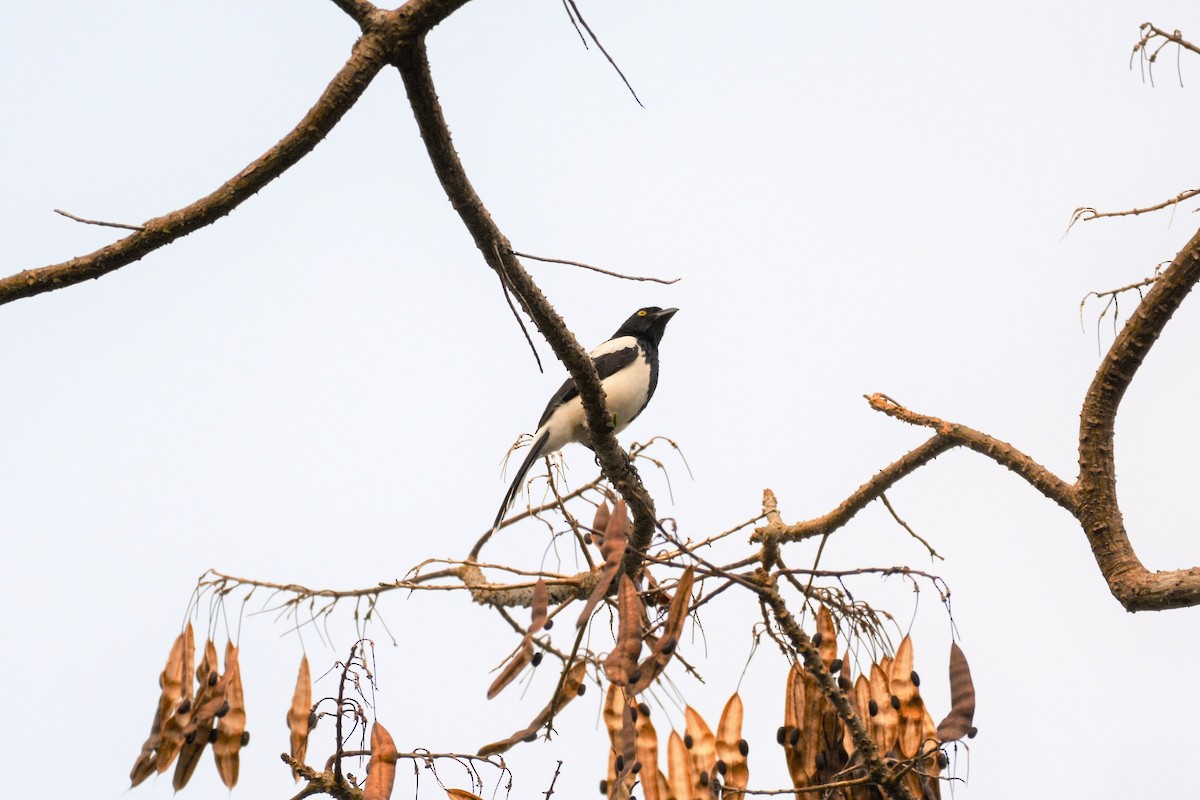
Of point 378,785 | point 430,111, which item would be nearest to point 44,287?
point 430,111

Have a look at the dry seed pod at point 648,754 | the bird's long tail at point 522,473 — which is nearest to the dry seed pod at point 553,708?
the dry seed pod at point 648,754

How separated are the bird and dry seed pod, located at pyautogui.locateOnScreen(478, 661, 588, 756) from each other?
10.6 ft

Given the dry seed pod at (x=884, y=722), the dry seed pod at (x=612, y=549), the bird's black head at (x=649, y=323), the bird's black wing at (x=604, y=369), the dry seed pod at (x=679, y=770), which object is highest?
the bird's black head at (x=649, y=323)

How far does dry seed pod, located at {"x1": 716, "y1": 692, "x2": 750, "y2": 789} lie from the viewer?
12.1ft

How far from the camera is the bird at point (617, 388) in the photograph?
775 cm

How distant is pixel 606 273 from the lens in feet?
11.5

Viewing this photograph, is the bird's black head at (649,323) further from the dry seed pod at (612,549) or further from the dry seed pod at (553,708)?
the dry seed pod at (612,549)

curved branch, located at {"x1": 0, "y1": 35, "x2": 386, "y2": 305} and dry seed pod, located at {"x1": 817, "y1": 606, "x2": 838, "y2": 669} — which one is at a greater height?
curved branch, located at {"x1": 0, "y1": 35, "x2": 386, "y2": 305}

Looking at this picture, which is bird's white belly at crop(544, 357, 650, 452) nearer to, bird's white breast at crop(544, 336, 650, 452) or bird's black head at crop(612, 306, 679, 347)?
bird's white breast at crop(544, 336, 650, 452)

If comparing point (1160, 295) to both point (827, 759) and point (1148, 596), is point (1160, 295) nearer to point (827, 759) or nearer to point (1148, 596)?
point (1148, 596)

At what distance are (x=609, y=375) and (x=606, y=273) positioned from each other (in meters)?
4.74

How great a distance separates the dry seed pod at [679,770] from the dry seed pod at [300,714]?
123cm

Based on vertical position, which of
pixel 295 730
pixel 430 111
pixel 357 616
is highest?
pixel 430 111

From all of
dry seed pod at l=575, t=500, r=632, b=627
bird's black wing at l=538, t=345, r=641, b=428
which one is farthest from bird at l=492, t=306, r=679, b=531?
dry seed pod at l=575, t=500, r=632, b=627
